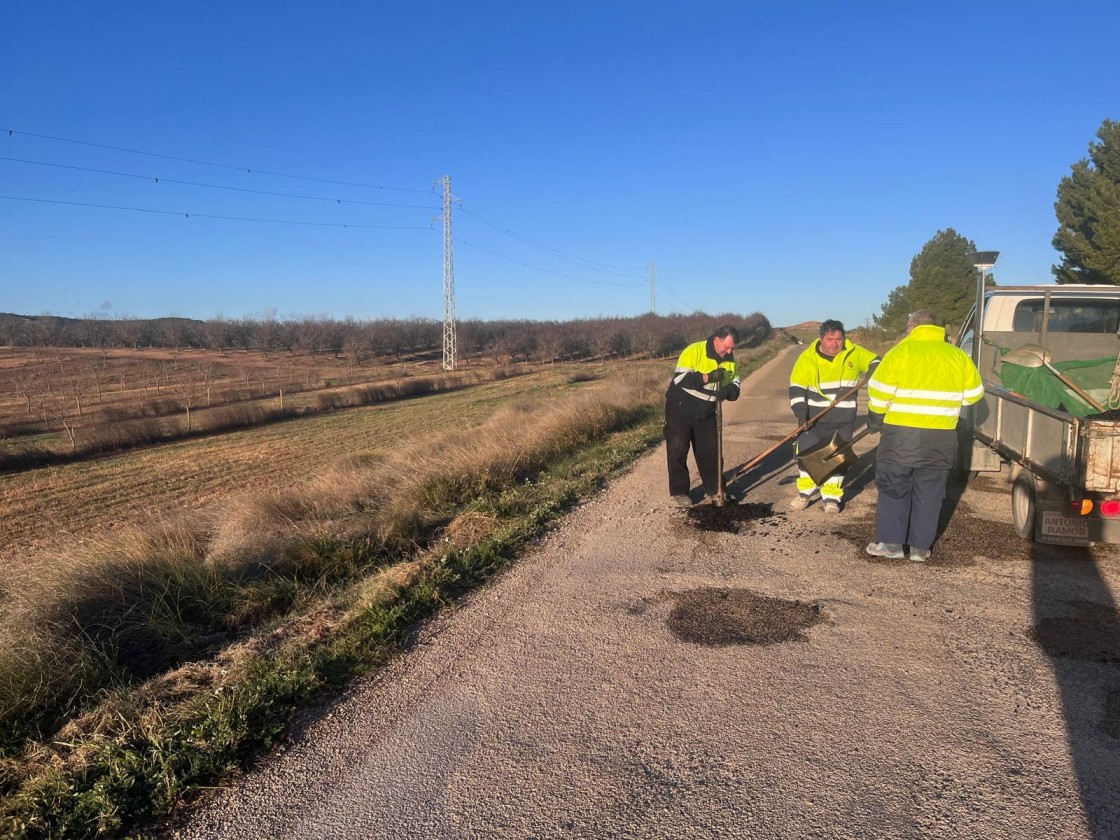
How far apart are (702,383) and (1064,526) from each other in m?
3.19

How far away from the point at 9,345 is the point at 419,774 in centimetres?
8090

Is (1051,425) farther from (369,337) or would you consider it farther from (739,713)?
(369,337)

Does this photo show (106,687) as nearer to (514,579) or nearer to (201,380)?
(514,579)

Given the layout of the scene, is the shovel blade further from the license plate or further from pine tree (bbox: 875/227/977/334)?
pine tree (bbox: 875/227/977/334)

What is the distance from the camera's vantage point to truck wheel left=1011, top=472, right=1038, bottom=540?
5711mm

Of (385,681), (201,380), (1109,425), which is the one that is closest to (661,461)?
(1109,425)

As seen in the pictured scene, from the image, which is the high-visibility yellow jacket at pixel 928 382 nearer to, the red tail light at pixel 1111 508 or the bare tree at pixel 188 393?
the red tail light at pixel 1111 508

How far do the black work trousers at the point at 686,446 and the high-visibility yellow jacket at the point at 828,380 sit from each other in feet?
3.31

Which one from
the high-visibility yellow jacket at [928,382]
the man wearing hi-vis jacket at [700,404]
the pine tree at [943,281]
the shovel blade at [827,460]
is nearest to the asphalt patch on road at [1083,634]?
the high-visibility yellow jacket at [928,382]

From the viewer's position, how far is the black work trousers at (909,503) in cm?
550

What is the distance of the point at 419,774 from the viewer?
3156 millimetres

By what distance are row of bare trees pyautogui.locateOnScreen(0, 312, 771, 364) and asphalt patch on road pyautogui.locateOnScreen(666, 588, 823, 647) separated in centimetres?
5848

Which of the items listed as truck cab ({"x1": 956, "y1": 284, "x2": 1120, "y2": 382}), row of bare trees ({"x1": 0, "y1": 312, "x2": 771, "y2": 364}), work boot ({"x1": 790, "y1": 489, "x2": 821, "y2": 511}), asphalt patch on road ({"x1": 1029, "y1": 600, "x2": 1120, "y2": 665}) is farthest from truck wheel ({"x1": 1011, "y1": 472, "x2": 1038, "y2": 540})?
row of bare trees ({"x1": 0, "y1": 312, "x2": 771, "y2": 364})

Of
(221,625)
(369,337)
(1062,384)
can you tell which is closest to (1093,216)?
(1062,384)
